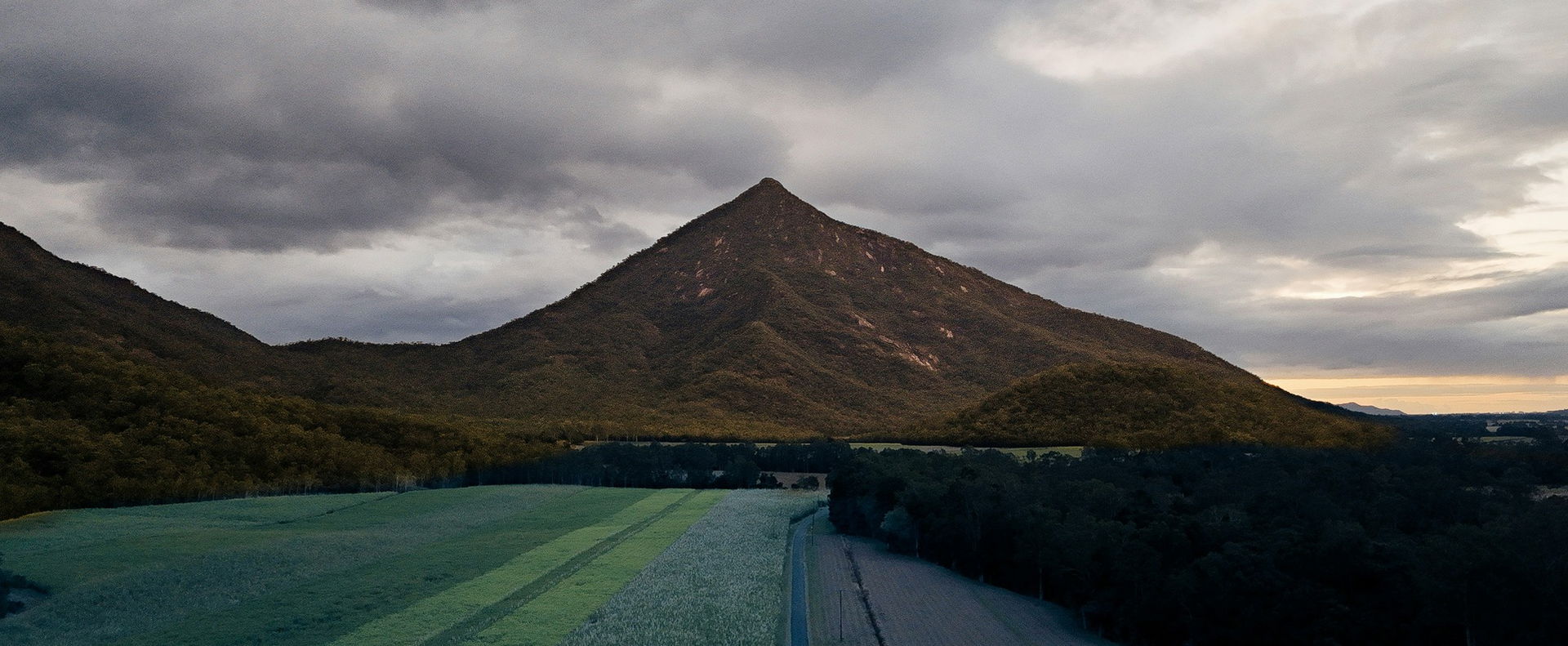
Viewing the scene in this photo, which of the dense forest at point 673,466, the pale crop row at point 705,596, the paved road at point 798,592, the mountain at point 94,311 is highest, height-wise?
the mountain at point 94,311

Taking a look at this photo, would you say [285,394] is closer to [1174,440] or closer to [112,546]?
[112,546]

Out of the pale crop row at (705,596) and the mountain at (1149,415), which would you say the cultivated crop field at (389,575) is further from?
the mountain at (1149,415)

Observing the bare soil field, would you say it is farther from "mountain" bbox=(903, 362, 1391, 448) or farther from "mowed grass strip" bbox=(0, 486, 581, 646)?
"mountain" bbox=(903, 362, 1391, 448)

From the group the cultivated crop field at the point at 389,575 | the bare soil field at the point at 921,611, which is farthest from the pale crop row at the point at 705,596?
the bare soil field at the point at 921,611

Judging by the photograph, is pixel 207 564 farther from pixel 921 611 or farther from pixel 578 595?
pixel 921 611

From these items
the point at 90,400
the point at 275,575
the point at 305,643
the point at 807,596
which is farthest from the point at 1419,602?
the point at 90,400

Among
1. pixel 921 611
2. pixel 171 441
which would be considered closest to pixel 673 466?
pixel 171 441
